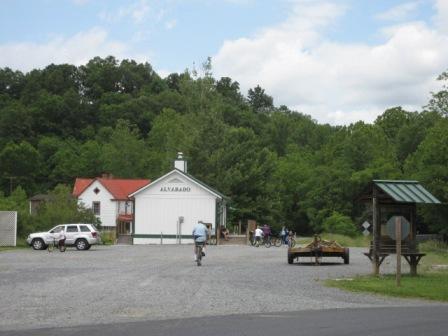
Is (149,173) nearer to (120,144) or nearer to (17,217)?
(120,144)

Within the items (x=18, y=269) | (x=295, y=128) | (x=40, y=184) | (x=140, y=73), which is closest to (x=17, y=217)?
(x=18, y=269)

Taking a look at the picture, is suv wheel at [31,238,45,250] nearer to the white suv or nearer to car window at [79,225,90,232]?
the white suv

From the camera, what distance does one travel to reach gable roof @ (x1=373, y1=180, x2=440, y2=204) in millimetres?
26203

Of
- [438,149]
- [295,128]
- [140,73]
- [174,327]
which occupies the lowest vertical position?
[174,327]

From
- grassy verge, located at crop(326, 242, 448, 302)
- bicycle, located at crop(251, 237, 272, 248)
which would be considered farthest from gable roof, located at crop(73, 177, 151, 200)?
grassy verge, located at crop(326, 242, 448, 302)

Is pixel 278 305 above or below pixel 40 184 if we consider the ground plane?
below

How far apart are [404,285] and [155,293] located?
7.28 m

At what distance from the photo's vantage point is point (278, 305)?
16.8m

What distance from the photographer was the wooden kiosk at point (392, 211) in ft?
86.2

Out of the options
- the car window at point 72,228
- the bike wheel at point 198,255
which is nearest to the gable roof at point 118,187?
the car window at point 72,228

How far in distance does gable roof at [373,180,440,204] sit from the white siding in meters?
67.4

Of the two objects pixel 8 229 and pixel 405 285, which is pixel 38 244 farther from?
pixel 405 285

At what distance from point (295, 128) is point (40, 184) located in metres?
45.3

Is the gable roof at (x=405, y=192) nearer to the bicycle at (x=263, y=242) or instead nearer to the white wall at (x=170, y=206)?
the bicycle at (x=263, y=242)
